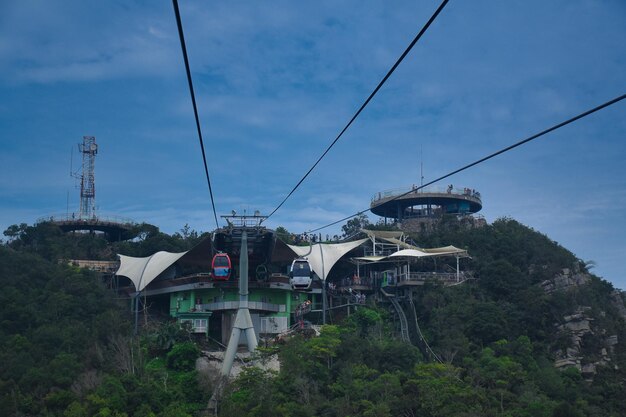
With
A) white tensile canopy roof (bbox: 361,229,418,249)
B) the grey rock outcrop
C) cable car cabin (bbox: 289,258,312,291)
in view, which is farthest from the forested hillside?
white tensile canopy roof (bbox: 361,229,418,249)

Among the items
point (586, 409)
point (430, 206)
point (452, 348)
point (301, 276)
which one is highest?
point (430, 206)

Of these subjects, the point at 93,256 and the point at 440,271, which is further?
the point at 93,256

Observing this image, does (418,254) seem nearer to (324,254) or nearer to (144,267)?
(324,254)

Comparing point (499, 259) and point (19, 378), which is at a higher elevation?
point (499, 259)

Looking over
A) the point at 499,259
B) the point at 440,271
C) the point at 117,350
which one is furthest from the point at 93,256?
the point at 499,259

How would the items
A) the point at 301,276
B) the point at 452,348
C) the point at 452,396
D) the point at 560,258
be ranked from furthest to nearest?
the point at 560,258
the point at 452,348
the point at 301,276
the point at 452,396

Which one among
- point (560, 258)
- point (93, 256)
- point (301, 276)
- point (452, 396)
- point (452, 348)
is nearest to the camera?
point (452, 396)

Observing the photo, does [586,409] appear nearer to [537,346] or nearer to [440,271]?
[537,346]
